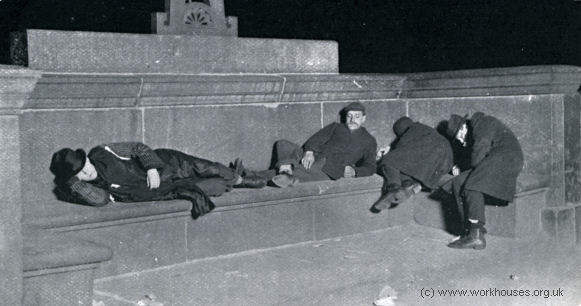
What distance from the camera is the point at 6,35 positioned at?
24.8 ft

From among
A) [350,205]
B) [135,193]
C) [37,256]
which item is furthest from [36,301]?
[350,205]

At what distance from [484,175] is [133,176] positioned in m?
2.78

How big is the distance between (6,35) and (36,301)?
4.73 metres

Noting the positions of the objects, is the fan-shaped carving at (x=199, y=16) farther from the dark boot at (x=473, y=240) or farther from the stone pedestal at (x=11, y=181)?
the stone pedestal at (x=11, y=181)

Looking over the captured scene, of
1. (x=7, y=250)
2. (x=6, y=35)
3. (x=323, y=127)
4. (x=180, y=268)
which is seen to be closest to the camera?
(x=7, y=250)

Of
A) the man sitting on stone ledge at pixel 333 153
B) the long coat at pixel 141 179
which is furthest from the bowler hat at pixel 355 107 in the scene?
the long coat at pixel 141 179

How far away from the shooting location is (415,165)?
631 centimetres

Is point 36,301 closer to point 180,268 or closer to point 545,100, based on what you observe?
point 180,268

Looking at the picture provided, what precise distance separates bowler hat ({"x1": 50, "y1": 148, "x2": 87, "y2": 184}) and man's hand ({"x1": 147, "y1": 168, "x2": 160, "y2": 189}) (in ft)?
1.55

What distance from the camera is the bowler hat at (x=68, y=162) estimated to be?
4902mm

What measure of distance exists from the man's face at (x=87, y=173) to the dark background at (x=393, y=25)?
287 centimetres

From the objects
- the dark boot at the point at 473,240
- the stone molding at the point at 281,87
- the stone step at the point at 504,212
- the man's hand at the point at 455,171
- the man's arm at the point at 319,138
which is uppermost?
the stone molding at the point at 281,87

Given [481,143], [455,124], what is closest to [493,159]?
[481,143]

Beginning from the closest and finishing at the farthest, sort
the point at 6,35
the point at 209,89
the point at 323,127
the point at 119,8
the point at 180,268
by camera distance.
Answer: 1. the point at 180,268
2. the point at 209,89
3. the point at 323,127
4. the point at 6,35
5. the point at 119,8
